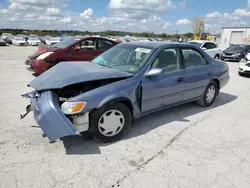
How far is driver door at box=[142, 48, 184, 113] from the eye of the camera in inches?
132

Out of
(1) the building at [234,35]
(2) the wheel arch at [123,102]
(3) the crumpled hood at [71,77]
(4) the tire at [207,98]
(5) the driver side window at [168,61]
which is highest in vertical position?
(1) the building at [234,35]

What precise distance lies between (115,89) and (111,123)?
525mm

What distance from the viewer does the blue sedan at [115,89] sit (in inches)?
105

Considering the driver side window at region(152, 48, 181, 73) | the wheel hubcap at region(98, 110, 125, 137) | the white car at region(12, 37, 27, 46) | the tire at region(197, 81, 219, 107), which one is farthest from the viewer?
the white car at region(12, 37, 27, 46)

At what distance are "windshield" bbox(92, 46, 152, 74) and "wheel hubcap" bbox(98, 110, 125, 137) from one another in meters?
0.76

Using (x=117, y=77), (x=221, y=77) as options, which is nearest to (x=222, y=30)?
(x=221, y=77)

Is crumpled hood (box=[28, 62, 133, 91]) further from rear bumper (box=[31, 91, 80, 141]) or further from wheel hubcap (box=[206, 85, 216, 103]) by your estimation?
wheel hubcap (box=[206, 85, 216, 103])

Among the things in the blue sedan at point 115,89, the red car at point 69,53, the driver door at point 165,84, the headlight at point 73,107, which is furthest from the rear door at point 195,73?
the red car at point 69,53

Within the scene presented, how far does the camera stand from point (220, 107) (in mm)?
4863

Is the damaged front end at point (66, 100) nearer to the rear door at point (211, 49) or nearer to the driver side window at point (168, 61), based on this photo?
the driver side window at point (168, 61)

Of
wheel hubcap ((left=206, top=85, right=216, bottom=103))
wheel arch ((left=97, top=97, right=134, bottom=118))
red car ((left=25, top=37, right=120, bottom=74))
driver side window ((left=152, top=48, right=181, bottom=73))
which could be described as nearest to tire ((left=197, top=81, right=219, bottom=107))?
wheel hubcap ((left=206, top=85, right=216, bottom=103))

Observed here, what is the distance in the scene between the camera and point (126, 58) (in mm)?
3674

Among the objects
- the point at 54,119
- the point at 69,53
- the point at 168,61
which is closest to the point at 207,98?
the point at 168,61

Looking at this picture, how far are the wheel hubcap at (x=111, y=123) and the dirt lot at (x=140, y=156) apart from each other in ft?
0.64
